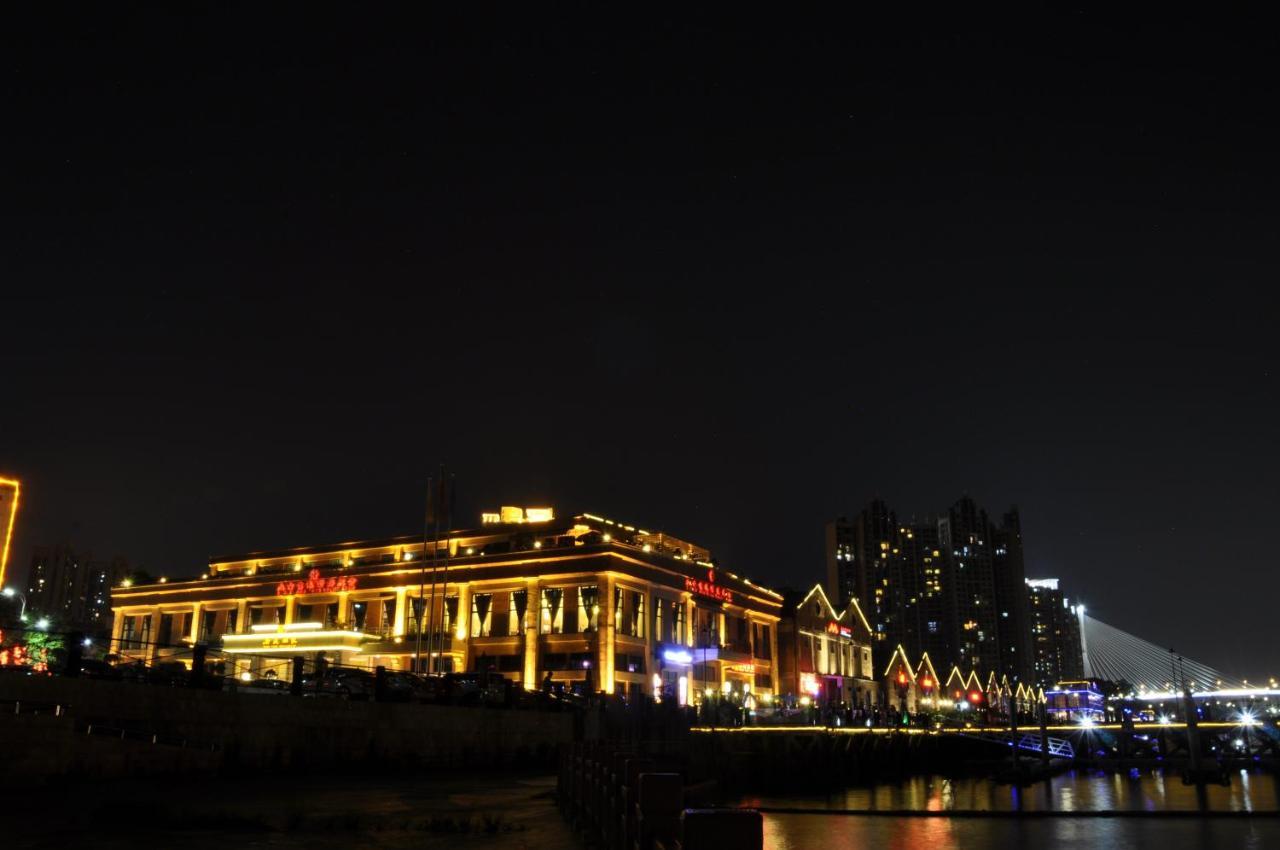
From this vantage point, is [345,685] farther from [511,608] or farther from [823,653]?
[823,653]

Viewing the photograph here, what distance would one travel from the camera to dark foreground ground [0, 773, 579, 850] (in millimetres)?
15484

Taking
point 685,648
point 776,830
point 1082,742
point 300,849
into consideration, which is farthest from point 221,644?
point 1082,742

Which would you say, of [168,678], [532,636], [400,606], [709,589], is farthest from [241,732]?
[709,589]

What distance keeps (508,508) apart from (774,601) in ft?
87.5

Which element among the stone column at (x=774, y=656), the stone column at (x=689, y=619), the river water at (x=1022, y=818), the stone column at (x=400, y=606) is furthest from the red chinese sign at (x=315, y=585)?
the river water at (x=1022, y=818)

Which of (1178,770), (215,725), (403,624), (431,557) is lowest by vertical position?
(1178,770)

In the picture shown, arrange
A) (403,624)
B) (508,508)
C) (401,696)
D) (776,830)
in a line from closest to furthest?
(776,830) < (401,696) < (403,624) < (508,508)

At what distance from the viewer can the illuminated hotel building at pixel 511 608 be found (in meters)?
68.3

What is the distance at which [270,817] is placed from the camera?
18625mm

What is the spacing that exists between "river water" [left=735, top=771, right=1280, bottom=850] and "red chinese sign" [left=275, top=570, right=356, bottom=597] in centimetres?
4202

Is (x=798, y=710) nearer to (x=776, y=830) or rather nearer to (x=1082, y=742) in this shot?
(x=1082, y=742)

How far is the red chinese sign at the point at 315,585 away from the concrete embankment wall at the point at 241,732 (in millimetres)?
39405

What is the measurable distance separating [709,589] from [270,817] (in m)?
60.7

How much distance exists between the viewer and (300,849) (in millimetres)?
14672
